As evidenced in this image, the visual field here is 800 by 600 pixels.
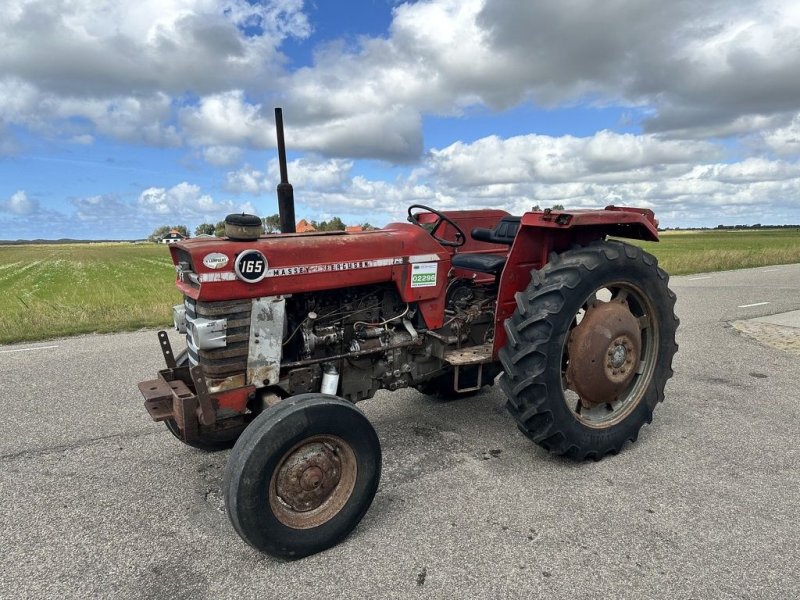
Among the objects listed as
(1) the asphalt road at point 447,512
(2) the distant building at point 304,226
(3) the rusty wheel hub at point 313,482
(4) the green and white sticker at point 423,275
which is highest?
(2) the distant building at point 304,226

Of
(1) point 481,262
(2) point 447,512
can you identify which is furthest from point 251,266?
(1) point 481,262

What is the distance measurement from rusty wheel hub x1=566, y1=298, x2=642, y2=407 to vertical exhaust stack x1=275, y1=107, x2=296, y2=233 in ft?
6.44

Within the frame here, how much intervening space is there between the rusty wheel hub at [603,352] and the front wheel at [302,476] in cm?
145

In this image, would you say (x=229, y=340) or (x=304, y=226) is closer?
(x=229, y=340)

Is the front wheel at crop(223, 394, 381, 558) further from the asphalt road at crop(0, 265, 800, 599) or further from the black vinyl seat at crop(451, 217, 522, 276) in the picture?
the black vinyl seat at crop(451, 217, 522, 276)

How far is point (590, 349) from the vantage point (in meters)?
3.35

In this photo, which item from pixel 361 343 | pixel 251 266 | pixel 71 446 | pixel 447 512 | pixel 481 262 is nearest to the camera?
pixel 251 266

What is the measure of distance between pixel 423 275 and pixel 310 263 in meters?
0.75

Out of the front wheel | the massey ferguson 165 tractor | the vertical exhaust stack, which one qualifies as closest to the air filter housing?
the massey ferguson 165 tractor

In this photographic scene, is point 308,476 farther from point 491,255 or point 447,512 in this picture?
point 491,255

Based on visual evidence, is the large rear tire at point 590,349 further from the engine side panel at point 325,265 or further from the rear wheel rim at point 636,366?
the engine side panel at point 325,265

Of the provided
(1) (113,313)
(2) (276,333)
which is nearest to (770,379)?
(2) (276,333)

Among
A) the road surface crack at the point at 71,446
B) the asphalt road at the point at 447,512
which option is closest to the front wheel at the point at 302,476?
the asphalt road at the point at 447,512

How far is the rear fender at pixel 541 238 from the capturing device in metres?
3.37
